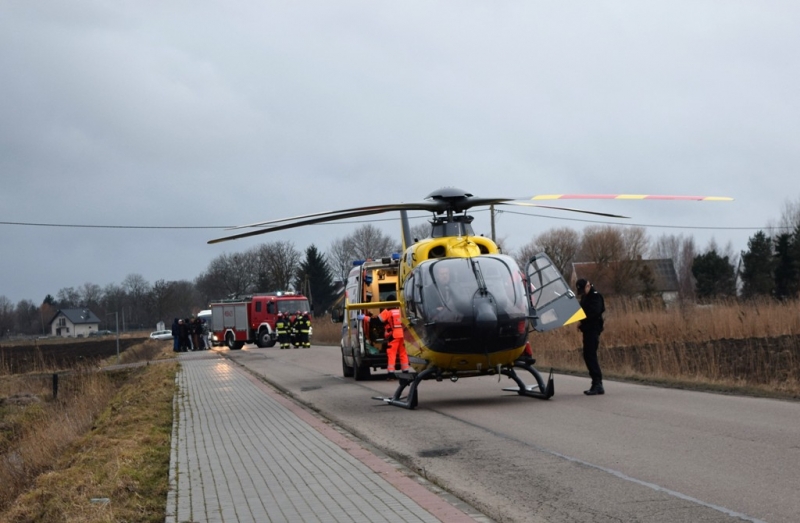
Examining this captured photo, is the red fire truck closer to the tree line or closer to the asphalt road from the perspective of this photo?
the tree line

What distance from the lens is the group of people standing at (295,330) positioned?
4369 centimetres

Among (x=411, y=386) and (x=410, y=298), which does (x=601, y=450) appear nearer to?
(x=411, y=386)

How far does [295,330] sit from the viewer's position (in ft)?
144

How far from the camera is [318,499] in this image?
24.8 feet

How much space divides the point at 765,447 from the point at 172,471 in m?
5.96

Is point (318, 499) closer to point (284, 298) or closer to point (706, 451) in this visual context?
point (706, 451)

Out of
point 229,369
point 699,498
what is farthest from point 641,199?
point 229,369

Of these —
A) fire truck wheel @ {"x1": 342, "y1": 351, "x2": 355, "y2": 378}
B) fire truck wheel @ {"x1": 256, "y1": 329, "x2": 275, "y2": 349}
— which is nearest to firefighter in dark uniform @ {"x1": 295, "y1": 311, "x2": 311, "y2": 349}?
fire truck wheel @ {"x1": 256, "y1": 329, "x2": 275, "y2": 349}

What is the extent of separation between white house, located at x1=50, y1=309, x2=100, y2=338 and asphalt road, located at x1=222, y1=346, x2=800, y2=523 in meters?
140

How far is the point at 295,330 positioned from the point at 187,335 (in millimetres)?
10455

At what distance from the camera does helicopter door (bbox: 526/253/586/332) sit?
564 inches

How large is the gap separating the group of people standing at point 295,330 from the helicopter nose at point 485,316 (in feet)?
100

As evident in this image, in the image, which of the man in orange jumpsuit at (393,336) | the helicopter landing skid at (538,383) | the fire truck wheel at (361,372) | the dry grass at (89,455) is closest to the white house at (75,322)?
the dry grass at (89,455)

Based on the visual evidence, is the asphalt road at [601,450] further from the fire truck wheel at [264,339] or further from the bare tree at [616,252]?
the bare tree at [616,252]
